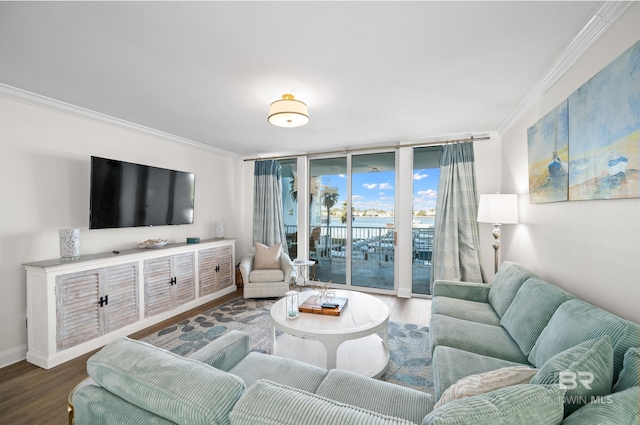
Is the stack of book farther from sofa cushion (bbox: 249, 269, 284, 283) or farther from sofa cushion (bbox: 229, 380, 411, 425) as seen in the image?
sofa cushion (bbox: 229, 380, 411, 425)

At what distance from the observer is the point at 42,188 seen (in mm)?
2725

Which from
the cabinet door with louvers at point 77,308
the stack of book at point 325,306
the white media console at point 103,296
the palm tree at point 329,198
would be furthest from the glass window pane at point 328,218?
the cabinet door with louvers at point 77,308

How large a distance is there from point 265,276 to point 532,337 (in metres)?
3.29

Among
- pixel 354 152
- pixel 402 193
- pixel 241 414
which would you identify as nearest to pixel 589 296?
pixel 241 414

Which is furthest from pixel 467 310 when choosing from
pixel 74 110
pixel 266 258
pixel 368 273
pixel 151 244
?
pixel 74 110

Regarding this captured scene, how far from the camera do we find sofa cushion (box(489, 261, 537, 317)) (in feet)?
7.36

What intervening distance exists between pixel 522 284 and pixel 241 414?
7.83 feet

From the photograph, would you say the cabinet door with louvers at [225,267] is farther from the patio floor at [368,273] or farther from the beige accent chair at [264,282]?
the patio floor at [368,273]

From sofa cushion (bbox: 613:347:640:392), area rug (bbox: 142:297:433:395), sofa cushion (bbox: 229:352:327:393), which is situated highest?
sofa cushion (bbox: 613:347:640:392)

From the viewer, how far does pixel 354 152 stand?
467cm

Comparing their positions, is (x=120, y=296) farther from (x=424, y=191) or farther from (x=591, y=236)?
(x=424, y=191)

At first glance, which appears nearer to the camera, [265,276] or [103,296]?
[103,296]

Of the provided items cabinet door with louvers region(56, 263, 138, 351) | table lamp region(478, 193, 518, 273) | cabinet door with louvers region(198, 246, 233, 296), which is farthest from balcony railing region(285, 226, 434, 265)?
cabinet door with louvers region(56, 263, 138, 351)

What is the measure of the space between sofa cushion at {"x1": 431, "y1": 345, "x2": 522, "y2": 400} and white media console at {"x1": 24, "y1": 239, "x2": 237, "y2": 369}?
3.18 meters
